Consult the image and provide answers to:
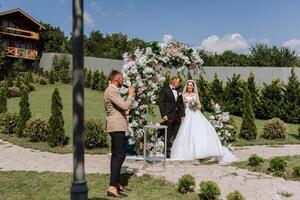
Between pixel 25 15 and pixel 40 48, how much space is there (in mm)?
5423

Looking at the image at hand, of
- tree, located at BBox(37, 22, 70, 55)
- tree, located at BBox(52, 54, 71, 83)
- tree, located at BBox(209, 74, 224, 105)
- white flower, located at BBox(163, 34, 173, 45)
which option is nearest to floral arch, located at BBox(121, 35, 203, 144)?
white flower, located at BBox(163, 34, 173, 45)

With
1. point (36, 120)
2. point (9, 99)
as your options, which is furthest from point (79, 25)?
point (9, 99)

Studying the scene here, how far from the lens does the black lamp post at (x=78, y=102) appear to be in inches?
152

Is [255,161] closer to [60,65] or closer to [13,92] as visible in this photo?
[13,92]

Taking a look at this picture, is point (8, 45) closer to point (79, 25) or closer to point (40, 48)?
point (40, 48)

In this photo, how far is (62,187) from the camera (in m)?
7.76

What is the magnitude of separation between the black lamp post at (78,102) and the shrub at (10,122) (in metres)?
12.0

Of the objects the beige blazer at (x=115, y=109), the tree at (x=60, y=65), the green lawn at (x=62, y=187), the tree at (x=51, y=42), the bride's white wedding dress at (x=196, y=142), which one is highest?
the tree at (x=51, y=42)

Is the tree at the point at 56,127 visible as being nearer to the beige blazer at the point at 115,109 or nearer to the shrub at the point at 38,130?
the shrub at the point at 38,130

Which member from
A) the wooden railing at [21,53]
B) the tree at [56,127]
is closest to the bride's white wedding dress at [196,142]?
the tree at [56,127]

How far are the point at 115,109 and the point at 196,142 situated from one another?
152 inches

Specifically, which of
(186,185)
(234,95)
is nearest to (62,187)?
(186,185)

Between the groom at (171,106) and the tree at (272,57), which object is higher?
the tree at (272,57)

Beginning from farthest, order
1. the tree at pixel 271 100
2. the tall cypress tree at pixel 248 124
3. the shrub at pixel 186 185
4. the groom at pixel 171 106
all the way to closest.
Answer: the tree at pixel 271 100 → the tall cypress tree at pixel 248 124 → the groom at pixel 171 106 → the shrub at pixel 186 185
